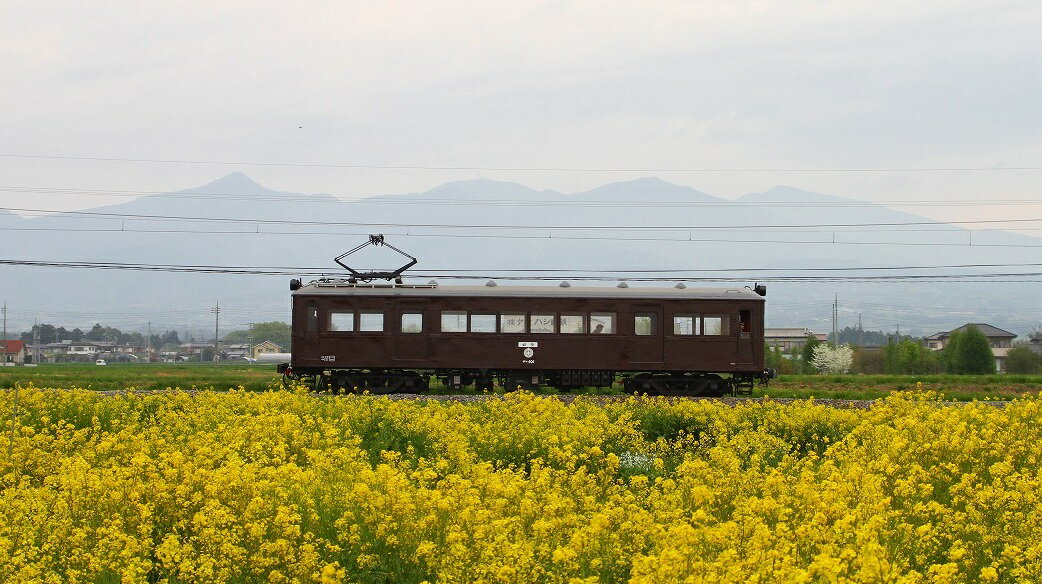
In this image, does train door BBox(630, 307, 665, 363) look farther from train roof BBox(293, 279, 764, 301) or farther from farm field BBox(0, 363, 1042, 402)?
farm field BBox(0, 363, 1042, 402)

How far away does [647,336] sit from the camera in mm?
27281

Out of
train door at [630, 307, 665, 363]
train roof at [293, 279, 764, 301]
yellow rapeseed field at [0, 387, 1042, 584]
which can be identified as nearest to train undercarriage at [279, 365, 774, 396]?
train door at [630, 307, 665, 363]

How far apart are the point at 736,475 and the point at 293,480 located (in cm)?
403

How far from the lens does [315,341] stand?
27578 millimetres

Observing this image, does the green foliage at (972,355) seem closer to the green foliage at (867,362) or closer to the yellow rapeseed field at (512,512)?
the green foliage at (867,362)

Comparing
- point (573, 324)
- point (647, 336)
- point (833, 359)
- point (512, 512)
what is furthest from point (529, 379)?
point (833, 359)

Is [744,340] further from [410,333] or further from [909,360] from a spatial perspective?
[909,360]

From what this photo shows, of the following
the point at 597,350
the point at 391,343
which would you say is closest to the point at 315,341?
the point at 391,343

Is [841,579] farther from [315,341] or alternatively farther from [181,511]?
[315,341]

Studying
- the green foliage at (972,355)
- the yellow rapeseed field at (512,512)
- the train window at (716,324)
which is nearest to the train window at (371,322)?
the train window at (716,324)

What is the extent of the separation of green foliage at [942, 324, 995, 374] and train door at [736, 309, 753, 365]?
35.4 m

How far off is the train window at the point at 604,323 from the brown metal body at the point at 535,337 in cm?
11

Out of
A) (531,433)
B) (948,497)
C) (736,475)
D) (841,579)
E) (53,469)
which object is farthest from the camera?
(531,433)

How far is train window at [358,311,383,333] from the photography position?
90.2ft
